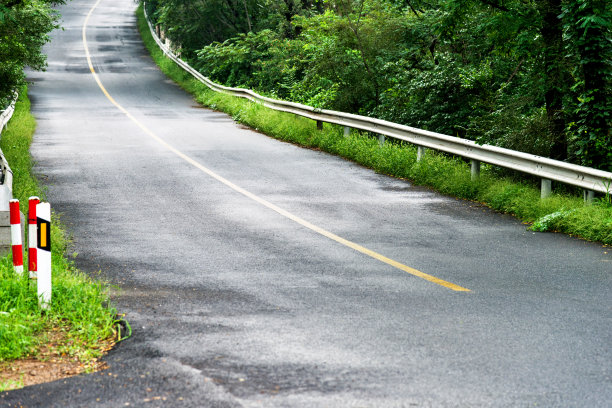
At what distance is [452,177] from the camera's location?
14.4 m

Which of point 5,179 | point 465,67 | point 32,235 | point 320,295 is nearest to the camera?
point 32,235

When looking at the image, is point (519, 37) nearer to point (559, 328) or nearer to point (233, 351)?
point (559, 328)

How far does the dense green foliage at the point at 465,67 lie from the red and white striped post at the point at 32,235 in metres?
9.03

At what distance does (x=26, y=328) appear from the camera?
6129 millimetres

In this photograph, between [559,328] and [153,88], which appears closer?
[559,328]

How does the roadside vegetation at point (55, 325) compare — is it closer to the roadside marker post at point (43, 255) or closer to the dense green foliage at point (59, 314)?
the dense green foliage at point (59, 314)

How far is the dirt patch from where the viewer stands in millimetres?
5426

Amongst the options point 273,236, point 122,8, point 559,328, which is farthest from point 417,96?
point 122,8

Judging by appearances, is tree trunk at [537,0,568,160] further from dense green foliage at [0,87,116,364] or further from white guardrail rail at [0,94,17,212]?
dense green foliage at [0,87,116,364]

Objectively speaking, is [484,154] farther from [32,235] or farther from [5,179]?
[32,235]

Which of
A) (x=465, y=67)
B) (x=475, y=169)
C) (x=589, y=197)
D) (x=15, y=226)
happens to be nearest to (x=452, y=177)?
(x=475, y=169)

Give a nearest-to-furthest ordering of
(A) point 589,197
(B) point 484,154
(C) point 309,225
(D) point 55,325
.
→ 1. (D) point 55,325
2. (C) point 309,225
3. (A) point 589,197
4. (B) point 484,154

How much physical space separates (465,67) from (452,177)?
652 cm

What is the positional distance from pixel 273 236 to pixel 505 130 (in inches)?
273
